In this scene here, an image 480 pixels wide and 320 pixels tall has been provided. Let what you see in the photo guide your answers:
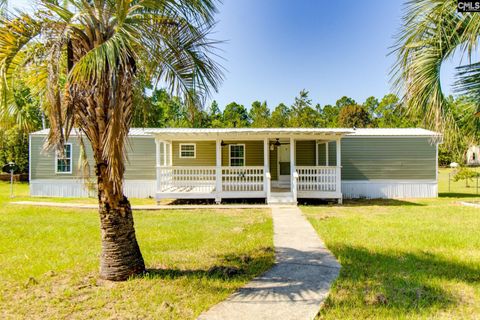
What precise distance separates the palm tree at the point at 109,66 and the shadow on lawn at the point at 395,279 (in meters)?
2.92

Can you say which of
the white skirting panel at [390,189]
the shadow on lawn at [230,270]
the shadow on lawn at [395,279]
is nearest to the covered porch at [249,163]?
the white skirting panel at [390,189]

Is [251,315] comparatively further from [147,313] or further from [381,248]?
[381,248]

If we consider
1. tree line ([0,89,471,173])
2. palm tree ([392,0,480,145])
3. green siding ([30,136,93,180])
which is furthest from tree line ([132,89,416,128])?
palm tree ([392,0,480,145])

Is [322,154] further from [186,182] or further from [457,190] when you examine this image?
[457,190]

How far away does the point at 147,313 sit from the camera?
3186 mm

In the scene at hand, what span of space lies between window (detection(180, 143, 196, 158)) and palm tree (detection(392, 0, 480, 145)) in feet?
40.7

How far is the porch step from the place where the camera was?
11.3m

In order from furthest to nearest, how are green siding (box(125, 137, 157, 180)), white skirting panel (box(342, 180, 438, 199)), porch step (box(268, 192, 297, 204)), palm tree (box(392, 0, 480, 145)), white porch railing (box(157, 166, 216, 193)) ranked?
green siding (box(125, 137, 157, 180)) < white skirting panel (box(342, 180, 438, 199)) < white porch railing (box(157, 166, 216, 193)) < porch step (box(268, 192, 297, 204)) < palm tree (box(392, 0, 480, 145))

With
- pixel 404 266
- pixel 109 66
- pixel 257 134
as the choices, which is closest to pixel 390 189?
pixel 257 134

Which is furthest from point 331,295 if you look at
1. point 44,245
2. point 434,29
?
point 44,245

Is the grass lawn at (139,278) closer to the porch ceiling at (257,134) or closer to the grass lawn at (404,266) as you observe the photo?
the grass lawn at (404,266)

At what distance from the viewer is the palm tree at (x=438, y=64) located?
2.86 m

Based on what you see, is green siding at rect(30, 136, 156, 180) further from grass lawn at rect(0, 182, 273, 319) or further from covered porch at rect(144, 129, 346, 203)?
grass lawn at rect(0, 182, 273, 319)

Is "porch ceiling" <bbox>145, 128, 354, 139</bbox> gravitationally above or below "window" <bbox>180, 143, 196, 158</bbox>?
above
